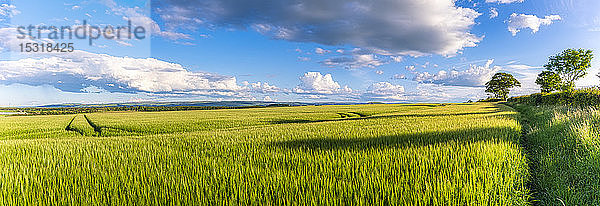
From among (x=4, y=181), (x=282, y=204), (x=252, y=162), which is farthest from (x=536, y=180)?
(x=4, y=181)

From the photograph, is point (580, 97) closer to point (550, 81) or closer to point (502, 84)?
point (550, 81)

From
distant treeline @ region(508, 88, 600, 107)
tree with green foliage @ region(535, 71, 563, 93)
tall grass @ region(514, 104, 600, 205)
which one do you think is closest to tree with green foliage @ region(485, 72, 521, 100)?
tree with green foliage @ region(535, 71, 563, 93)

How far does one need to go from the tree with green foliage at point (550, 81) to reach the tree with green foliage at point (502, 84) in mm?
27400

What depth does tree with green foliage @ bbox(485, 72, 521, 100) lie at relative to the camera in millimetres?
83562

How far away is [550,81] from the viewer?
5294 cm

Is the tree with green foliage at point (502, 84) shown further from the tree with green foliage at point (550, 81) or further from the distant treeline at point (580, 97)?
the distant treeline at point (580, 97)

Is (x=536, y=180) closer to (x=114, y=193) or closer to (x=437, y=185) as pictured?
Answer: (x=437, y=185)

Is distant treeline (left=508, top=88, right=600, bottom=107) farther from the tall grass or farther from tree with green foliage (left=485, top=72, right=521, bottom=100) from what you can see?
tree with green foliage (left=485, top=72, right=521, bottom=100)

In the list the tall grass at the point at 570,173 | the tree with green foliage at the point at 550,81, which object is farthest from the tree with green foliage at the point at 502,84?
the tall grass at the point at 570,173

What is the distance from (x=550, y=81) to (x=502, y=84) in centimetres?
3540

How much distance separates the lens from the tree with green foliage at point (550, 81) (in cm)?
5175

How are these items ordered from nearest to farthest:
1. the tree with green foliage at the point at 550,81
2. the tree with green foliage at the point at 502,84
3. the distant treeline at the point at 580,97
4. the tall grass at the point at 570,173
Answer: the tall grass at the point at 570,173
the distant treeline at the point at 580,97
the tree with green foliage at the point at 550,81
the tree with green foliage at the point at 502,84

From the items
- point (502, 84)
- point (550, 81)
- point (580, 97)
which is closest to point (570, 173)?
point (580, 97)

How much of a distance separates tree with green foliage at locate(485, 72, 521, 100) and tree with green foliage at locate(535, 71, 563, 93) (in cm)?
2740
